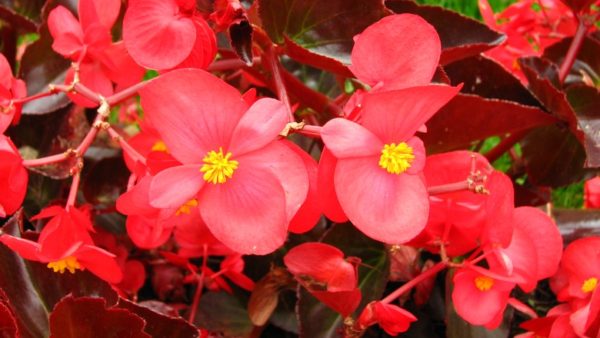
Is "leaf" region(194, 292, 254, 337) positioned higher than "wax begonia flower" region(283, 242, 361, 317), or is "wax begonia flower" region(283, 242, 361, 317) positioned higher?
"wax begonia flower" region(283, 242, 361, 317)

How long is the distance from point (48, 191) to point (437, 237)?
52 centimetres

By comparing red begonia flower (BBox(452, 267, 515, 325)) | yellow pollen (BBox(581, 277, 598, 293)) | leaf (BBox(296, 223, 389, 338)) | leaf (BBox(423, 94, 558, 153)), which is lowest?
leaf (BBox(296, 223, 389, 338))

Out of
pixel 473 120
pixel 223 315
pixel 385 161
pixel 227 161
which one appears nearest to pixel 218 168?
pixel 227 161

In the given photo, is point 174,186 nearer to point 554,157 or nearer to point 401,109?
point 401,109

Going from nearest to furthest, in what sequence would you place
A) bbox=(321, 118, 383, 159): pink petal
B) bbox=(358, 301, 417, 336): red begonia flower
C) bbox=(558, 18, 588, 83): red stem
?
bbox=(321, 118, 383, 159): pink petal < bbox=(358, 301, 417, 336): red begonia flower < bbox=(558, 18, 588, 83): red stem

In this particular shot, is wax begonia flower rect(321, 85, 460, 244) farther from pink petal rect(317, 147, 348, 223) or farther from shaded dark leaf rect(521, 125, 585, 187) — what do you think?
shaded dark leaf rect(521, 125, 585, 187)

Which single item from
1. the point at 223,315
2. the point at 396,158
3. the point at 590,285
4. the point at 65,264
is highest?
the point at 396,158

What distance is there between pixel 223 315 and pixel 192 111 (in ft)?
1.53

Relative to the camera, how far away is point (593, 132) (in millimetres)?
752

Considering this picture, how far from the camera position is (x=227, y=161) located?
1.57 ft

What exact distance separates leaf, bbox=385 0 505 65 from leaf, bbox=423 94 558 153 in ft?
0.16

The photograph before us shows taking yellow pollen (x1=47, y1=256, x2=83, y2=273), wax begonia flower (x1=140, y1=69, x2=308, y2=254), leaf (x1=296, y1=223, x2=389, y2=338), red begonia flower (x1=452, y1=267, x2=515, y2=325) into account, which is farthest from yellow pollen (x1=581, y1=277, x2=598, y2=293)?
yellow pollen (x1=47, y1=256, x2=83, y2=273)

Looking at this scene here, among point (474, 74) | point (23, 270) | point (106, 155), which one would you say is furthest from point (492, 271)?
point (106, 155)

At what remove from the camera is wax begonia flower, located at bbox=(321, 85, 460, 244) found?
0.46 m
